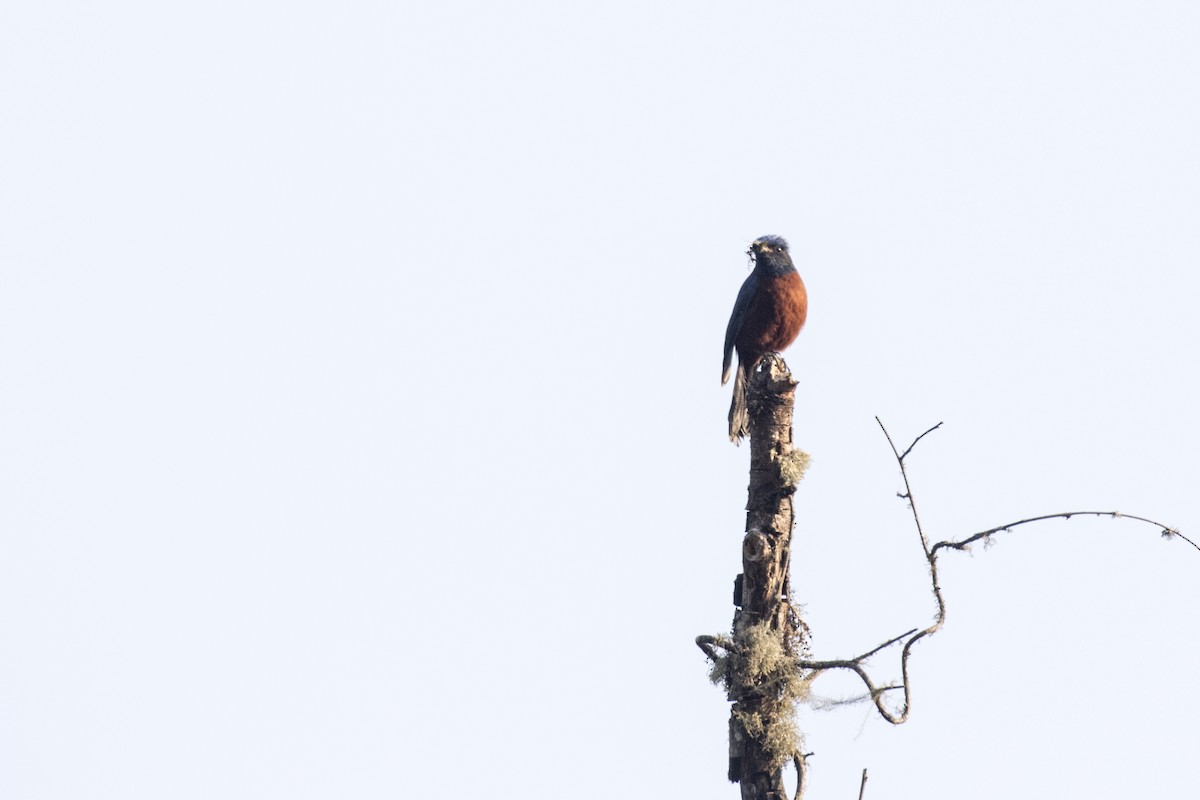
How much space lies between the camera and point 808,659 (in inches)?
238

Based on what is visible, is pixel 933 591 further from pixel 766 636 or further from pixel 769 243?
pixel 769 243

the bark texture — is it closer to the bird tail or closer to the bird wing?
the bird tail

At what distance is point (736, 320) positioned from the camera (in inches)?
402

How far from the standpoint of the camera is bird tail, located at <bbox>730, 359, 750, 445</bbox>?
8922 millimetres

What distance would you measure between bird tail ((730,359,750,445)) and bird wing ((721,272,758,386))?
402 millimetres

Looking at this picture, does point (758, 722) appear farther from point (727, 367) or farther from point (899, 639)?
point (727, 367)

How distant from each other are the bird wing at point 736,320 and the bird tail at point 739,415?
40 cm

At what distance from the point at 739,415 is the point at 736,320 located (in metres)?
1.36

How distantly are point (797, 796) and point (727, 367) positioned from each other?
4703mm

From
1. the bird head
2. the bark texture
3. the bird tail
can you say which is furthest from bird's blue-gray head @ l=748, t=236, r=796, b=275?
the bark texture

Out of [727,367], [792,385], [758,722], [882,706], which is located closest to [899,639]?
[882,706]

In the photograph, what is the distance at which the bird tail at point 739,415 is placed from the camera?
892 cm

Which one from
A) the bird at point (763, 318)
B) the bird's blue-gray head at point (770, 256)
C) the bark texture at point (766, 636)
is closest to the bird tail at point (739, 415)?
the bird at point (763, 318)

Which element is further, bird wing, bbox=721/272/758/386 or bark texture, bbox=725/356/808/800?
bird wing, bbox=721/272/758/386
